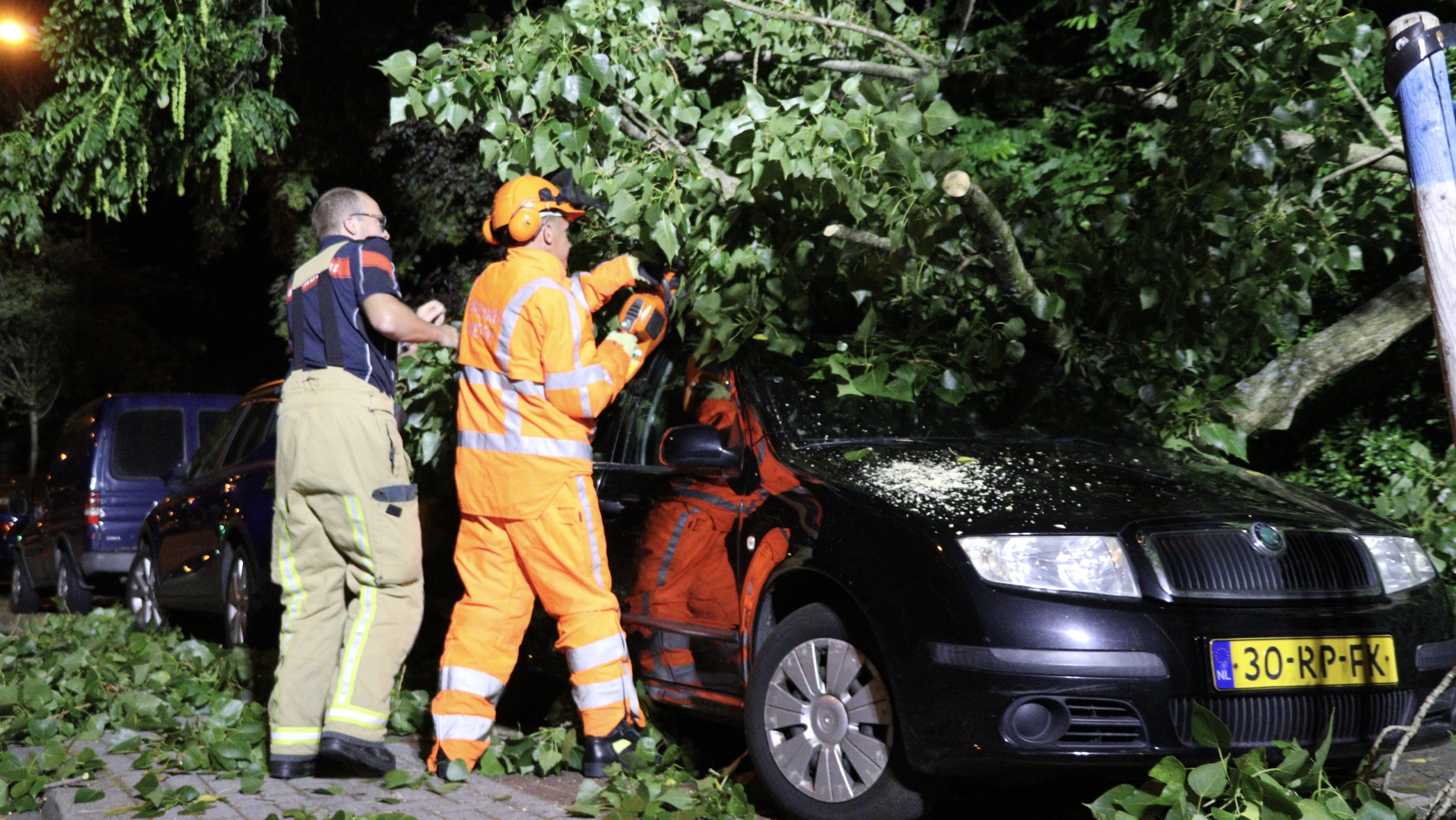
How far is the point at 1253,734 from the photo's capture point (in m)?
3.75

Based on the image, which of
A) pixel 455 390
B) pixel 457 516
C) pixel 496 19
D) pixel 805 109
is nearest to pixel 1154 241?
pixel 805 109

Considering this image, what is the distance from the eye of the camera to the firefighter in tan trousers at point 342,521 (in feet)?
15.9

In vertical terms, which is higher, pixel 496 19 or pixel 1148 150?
pixel 496 19

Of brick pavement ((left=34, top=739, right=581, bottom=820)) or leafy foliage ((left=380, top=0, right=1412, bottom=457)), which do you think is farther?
leafy foliage ((left=380, top=0, right=1412, bottom=457))

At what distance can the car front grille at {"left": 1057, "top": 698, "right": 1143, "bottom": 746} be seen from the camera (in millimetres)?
3652

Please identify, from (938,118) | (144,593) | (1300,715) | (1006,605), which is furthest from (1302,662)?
(144,593)

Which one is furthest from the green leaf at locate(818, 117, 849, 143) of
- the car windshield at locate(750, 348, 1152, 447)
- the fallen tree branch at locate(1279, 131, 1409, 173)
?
the fallen tree branch at locate(1279, 131, 1409, 173)

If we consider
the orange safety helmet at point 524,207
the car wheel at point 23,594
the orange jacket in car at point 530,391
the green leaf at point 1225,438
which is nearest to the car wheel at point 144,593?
the car wheel at point 23,594

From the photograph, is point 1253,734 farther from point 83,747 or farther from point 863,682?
point 83,747

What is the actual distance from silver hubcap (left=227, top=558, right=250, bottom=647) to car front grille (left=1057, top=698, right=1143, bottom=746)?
5.18 meters

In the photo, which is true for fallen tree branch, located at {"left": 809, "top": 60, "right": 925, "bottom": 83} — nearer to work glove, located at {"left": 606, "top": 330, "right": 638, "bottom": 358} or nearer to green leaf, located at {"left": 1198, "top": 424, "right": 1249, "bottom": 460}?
green leaf, located at {"left": 1198, "top": 424, "right": 1249, "bottom": 460}

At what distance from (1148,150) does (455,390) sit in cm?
304

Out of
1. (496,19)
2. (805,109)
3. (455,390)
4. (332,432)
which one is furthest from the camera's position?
(496,19)

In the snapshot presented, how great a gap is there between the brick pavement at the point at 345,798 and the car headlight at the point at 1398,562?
2.44 m
